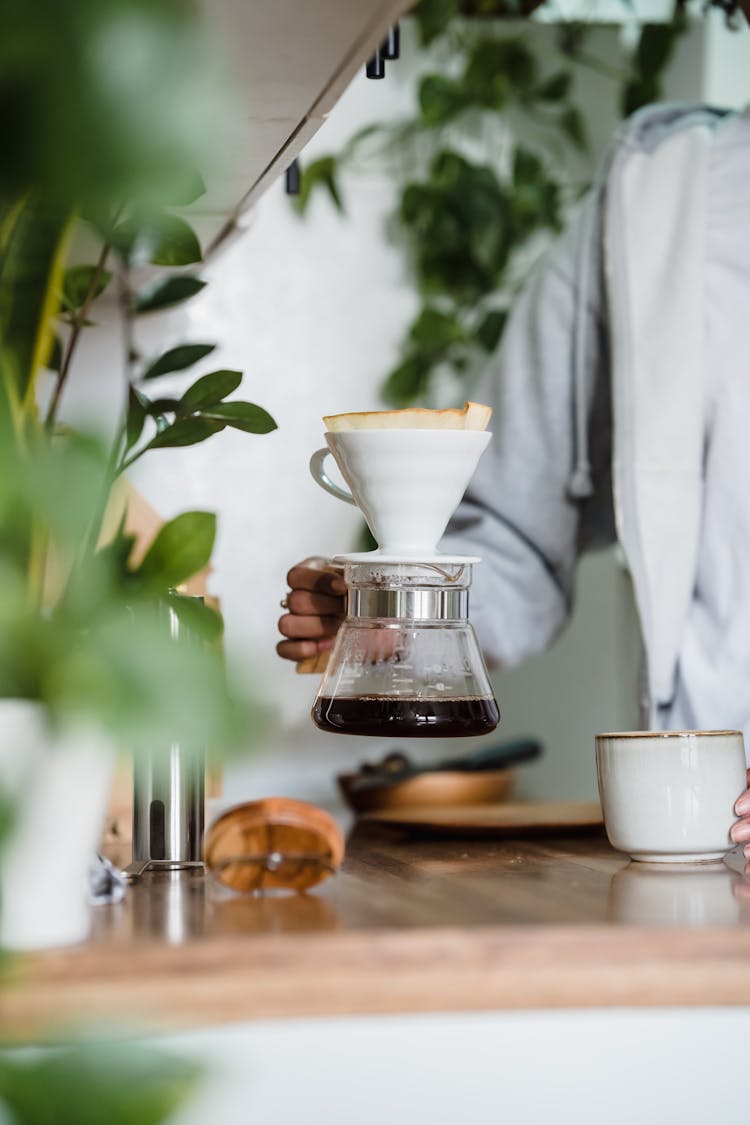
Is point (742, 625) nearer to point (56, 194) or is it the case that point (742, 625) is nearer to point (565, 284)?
point (565, 284)

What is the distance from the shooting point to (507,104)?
1.95 m

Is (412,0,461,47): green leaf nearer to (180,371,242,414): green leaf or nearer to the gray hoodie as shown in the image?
the gray hoodie

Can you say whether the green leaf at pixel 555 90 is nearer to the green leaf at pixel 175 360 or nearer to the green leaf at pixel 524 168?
the green leaf at pixel 524 168

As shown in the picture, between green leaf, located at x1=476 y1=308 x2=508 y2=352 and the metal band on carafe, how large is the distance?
43.7 inches

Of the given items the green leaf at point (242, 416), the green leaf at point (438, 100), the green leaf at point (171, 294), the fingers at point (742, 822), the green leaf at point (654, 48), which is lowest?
the fingers at point (742, 822)

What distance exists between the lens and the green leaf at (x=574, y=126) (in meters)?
1.95

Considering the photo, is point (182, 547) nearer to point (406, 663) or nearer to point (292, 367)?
point (406, 663)

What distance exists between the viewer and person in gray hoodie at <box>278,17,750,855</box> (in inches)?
52.0

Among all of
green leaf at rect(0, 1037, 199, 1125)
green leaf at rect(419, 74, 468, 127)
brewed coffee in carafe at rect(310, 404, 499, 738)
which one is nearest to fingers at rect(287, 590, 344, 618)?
brewed coffee in carafe at rect(310, 404, 499, 738)

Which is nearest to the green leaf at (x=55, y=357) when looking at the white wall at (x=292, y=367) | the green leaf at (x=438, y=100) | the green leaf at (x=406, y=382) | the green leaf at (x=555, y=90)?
the white wall at (x=292, y=367)

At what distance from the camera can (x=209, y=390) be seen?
0.69m

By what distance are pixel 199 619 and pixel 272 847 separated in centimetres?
13

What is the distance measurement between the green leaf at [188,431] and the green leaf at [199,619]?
9 centimetres

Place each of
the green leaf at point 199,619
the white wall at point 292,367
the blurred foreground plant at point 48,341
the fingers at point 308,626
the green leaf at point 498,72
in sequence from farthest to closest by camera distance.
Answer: the green leaf at point 498,72 < the white wall at point 292,367 < the fingers at point 308,626 < the green leaf at point 199,619 < the blurred foreground plant at point 48,341
